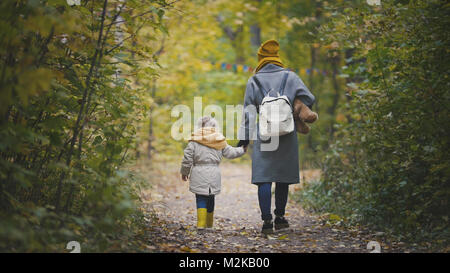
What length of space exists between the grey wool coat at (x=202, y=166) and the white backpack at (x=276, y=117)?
22.1 inches

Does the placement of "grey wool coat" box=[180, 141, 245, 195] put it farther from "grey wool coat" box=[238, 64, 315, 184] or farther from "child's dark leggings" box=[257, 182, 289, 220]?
"child's dark leggings" box=[257, 182, 289, 220]

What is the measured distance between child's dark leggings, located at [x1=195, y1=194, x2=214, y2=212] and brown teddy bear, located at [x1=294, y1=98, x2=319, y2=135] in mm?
1359

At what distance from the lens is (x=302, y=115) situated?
4598 mm

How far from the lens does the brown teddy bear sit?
4.53 m

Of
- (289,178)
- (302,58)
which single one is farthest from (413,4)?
(302,58)

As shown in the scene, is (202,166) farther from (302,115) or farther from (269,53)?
(269,53)

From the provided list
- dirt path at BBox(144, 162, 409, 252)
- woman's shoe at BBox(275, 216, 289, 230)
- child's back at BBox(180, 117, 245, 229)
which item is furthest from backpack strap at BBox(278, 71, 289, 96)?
dirt path at BBox(144, 162, 409, 252)

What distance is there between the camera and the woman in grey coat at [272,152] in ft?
15.1

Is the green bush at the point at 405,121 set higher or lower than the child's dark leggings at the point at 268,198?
higher

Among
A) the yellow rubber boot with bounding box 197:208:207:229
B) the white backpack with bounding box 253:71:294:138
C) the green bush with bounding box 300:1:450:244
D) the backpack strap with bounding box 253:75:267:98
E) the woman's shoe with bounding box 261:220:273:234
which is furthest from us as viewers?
the yellow rubber boot with bounding box 197:208:207:229

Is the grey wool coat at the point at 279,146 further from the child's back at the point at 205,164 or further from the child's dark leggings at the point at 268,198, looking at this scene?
the child's back at the point at 205,164

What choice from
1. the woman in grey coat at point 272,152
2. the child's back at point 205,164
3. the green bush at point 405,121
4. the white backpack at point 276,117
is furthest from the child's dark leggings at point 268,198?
the green bush at point 405,121

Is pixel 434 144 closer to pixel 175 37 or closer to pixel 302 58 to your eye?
pixel 175 37
